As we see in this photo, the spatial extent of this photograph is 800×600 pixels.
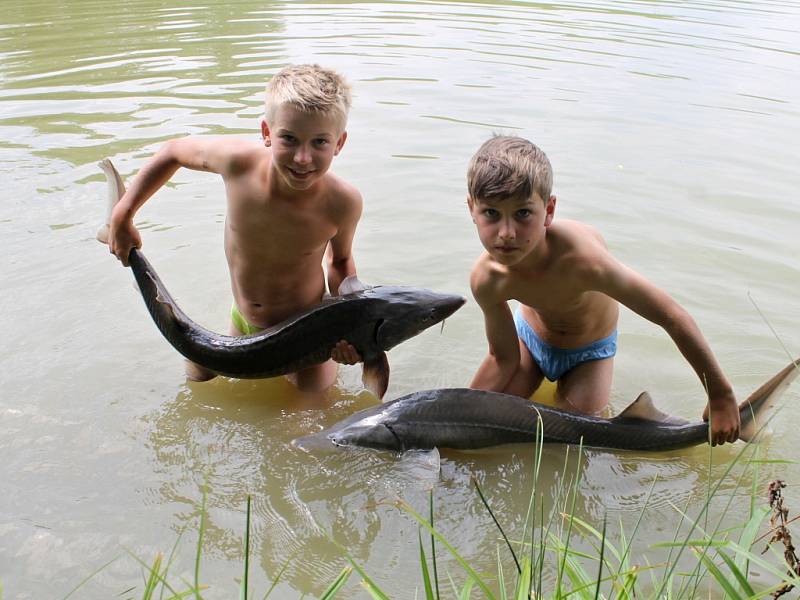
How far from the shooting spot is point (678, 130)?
29.5ft

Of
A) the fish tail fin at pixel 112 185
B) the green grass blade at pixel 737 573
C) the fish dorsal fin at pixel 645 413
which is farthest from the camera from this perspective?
the fish tail fin at pixel 112 185

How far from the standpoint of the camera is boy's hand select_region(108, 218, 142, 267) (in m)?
4.13

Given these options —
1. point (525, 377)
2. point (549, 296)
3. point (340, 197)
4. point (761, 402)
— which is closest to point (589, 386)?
point (525, 377)

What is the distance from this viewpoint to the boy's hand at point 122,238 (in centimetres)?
413

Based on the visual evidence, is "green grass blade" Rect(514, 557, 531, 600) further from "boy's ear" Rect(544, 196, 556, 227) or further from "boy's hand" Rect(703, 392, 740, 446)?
"boy's ear" Rect(544, 196, 556, 227)

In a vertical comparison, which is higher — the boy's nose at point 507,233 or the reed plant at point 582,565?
the boy's nose at point 507,233

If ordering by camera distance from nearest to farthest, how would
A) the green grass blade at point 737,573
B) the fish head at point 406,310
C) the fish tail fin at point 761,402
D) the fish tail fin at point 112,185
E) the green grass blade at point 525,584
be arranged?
1. the green grass blade at point 737,573
2. the green grass blade at point 525,584
3. the fish tail fin at point 761,402
4. the fish head at point 406,310
5. the fish tail fin at point 112,185

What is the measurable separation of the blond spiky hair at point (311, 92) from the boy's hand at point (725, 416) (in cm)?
Answer: 216

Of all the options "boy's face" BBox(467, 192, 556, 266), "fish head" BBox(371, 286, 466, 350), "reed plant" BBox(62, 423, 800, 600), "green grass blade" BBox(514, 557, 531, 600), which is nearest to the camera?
"green grass blade" BBox(514, 557, 531, 600)

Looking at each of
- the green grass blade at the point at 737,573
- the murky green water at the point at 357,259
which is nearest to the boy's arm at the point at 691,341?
the murky green water at the point at 357,259

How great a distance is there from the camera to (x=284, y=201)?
4113 mm

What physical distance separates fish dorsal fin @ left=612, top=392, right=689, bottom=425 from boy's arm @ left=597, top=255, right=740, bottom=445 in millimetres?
236

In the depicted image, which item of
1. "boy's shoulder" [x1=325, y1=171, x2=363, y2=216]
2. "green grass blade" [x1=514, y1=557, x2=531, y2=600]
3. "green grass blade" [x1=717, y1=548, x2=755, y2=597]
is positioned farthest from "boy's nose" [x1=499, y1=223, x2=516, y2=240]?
"green grass blade" [x1=717, y1=548, x2=755, y2=597]

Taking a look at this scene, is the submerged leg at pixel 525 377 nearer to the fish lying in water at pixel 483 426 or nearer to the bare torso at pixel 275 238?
the fish lying in water at pixel 483 426
